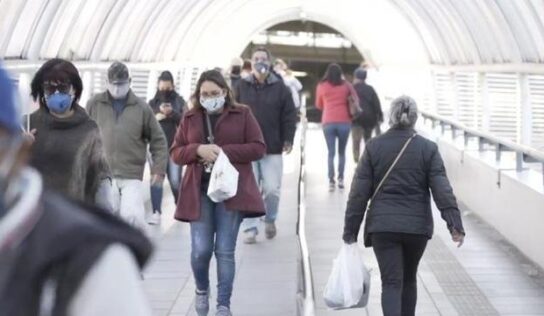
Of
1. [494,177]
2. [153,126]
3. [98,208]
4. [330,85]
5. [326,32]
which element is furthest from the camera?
[326,32]

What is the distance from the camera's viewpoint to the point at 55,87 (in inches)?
209

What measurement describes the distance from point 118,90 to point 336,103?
6994 millimetres

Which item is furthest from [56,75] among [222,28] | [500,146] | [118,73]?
[222,28]

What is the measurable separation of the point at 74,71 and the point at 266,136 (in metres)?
4.81

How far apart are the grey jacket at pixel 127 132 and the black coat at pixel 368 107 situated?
7.87 m

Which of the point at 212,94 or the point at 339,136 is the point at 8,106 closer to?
the point at 212,94

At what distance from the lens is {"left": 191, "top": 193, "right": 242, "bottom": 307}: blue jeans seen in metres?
6.78

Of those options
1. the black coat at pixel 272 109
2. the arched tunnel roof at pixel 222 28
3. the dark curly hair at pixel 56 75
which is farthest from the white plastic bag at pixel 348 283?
the arched tunnel roof at pixel 222 28

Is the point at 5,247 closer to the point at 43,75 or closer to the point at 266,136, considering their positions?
the point at 43,75

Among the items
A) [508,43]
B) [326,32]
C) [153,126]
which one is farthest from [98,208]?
[326,32]

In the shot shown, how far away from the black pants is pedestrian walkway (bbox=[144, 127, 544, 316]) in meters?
1.13

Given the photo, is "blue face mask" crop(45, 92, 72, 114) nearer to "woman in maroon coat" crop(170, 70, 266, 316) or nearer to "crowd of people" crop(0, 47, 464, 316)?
"crowd of people" crop(0, 47, 464, 316)

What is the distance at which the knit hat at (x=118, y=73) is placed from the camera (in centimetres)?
739

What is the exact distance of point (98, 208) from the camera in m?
1.82
